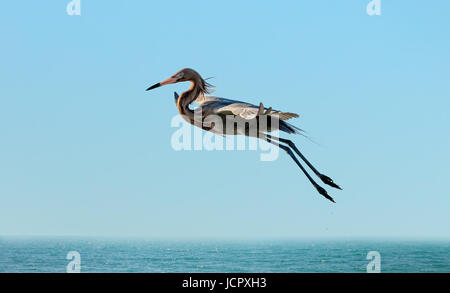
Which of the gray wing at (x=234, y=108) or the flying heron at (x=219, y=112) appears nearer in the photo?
the gray wing at (x=234, y=108)

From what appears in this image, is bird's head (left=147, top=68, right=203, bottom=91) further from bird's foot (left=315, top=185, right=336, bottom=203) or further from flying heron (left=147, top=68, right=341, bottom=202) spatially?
bird's foot (left=315, top=185, right=336, bottom=203)

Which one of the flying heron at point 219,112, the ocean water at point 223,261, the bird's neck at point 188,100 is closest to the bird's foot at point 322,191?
the flying heron at point 219,112

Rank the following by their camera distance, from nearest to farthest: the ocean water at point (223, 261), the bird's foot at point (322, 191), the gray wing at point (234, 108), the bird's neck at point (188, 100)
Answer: the gray wing at point (234, 108)
the bird's foot at point (322, 191)
the bird's neck at point (188, 100)
the ocean water at point (223, 261)

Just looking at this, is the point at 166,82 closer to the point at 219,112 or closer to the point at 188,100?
the point at 188,100

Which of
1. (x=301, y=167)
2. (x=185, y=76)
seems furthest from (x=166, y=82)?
(x=301, y=167)

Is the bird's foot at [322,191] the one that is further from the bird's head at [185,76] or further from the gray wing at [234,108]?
the bird's head at [185,76]

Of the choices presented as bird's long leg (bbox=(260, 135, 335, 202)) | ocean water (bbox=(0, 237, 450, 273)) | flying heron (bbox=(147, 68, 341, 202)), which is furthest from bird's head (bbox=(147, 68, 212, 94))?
ocean water (bbox=(0, 237, 450, 273))

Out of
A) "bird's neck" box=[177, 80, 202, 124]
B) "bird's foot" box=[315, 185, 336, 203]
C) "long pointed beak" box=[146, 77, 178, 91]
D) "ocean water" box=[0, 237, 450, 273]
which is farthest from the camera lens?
"ocean water" box=[0, 237, 450, 273]
